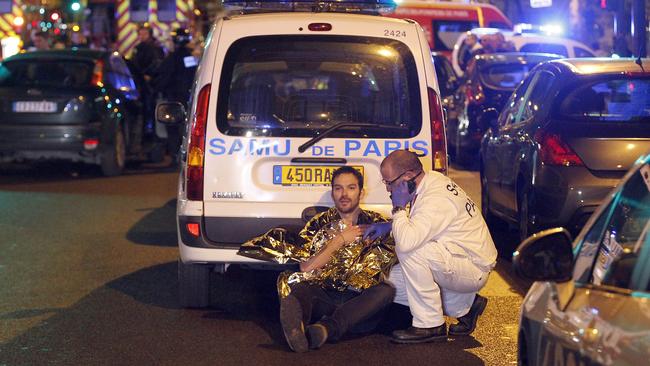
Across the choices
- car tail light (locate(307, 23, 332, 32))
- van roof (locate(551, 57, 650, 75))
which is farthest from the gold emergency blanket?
van roof (locate(551, 57, 650, 75))

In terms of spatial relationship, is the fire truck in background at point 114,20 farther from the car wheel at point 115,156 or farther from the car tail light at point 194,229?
the car tail light at point 194,229

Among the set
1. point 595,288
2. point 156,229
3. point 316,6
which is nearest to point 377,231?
point 316,6

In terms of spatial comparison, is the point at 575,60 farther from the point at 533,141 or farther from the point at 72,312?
the point at 72,312

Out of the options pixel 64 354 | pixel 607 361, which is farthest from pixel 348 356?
pixel 607 361

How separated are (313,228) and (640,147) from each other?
2.53 m

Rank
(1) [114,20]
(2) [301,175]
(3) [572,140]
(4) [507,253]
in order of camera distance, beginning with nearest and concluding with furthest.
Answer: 1. (2) [301,175]
2. (3) [572,140]
3. (4) [507,253]
4. (1) [114,20]

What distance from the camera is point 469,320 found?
698cm

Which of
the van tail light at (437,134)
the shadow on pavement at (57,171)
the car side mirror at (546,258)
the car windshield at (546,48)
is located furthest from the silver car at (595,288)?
the car windshield at (546,48)

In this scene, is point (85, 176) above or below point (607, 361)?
below

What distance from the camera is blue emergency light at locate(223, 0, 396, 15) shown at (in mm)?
8242

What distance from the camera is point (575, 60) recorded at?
31.2 feet

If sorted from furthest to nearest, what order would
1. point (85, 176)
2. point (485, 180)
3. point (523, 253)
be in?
1. point (85, 176)
2. point (485, 180)
3. point (523, 253)

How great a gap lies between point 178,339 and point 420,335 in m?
1.36

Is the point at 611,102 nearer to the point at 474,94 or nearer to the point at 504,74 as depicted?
the point at 474,94
